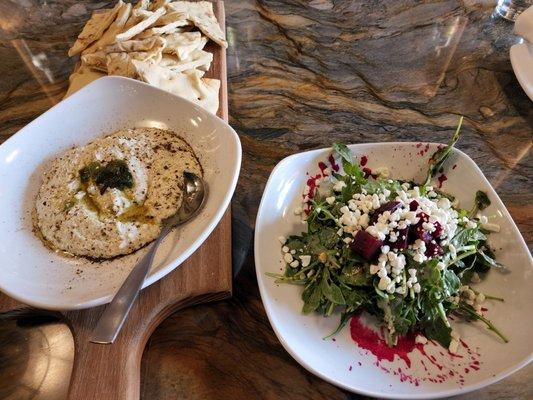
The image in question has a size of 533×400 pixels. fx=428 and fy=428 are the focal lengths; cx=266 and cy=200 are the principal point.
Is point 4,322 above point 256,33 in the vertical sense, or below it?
below

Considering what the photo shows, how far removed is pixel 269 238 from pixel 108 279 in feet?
1.18

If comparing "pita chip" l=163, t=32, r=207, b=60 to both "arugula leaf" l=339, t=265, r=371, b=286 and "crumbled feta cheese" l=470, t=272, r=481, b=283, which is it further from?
"crumbled feta cheese" l=470, t=272, r=481, b=283

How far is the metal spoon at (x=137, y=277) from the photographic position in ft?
2.56

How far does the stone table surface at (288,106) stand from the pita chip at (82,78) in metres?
0.10

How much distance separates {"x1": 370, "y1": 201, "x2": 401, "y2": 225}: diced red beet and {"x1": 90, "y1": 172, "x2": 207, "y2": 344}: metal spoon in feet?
1.23

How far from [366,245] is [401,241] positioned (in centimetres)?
7

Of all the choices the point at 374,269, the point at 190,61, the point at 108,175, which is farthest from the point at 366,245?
the point at 190,61

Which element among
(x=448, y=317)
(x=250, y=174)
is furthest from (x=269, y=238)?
(x=448, y=317)

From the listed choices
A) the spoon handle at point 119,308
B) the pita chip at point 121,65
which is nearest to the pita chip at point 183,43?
the pita chip at point 121,65

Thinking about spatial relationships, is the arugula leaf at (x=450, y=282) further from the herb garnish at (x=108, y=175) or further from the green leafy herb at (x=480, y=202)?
the herb garnish at (x=108, y=175)

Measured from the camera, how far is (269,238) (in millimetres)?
1001

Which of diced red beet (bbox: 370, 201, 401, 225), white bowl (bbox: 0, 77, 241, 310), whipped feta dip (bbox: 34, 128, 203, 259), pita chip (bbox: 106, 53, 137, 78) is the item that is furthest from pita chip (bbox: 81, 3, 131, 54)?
diced red beet (bbox: 370, 201, 401, 225)

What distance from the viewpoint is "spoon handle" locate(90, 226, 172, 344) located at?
30.6 inches

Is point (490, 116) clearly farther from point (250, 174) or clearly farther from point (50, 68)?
point (50, 68)
